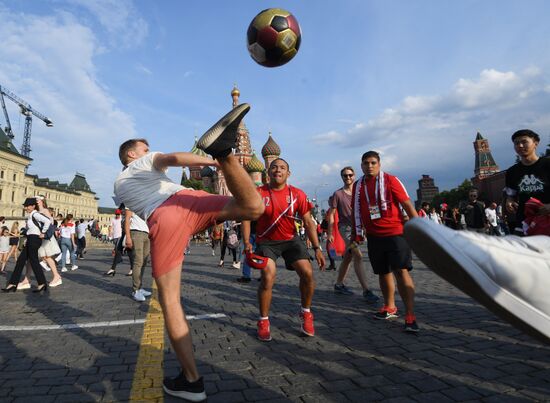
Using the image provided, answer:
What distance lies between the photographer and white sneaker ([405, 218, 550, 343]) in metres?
1.35

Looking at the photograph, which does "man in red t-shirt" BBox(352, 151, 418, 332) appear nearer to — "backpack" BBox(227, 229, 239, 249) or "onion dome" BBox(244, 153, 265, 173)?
"backpack" BBox(227, 229, 239, 249)

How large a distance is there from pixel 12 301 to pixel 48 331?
2.91m

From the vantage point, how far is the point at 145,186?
9.05ft

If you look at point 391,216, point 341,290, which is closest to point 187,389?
point 391,216

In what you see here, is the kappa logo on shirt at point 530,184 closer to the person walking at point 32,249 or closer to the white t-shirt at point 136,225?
the white t-shirt at point 136,225

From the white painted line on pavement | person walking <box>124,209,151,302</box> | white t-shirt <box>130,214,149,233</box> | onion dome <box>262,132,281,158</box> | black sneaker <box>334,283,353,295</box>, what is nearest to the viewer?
the white painted line on pavement

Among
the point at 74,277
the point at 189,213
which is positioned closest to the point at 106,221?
the point at 74,277

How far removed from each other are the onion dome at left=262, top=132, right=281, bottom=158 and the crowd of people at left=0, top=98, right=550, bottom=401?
64836 millimetres

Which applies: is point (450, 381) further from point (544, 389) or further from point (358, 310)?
point (358, 310)

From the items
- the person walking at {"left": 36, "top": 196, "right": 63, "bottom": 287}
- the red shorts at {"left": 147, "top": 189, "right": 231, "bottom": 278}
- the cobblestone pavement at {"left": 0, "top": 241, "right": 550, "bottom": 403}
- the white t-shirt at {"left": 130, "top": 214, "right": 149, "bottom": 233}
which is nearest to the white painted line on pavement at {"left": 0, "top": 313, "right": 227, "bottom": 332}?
the cobblestone pavement at {"left": 0, "top": 241, "right": 550, "bottom": 403}

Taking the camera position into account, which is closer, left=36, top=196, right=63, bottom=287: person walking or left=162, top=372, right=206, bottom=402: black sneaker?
left=162, top=372, right=206, bottom=402: black sneaker

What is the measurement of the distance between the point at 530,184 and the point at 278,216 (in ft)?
9.20

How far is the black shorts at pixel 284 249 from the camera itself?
162 inches

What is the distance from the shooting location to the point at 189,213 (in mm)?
2658
